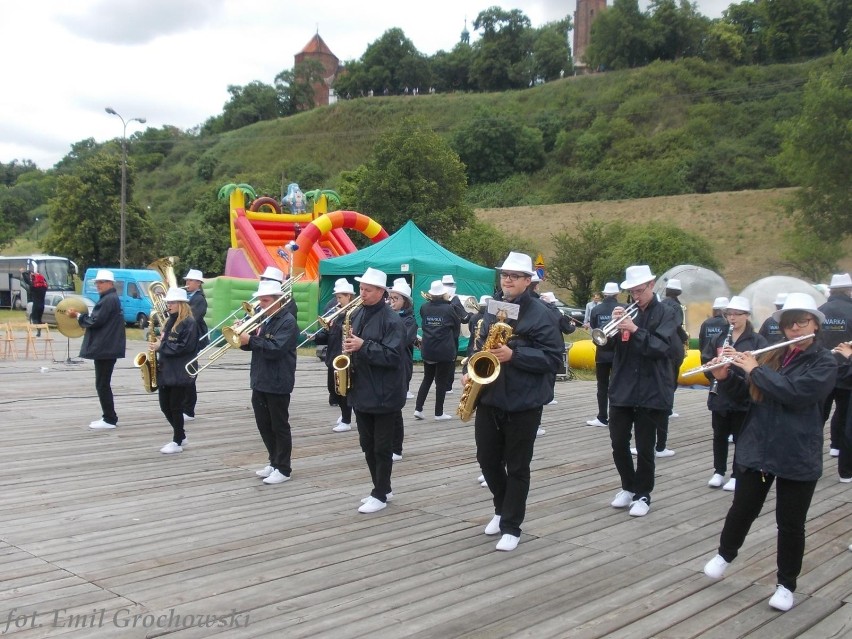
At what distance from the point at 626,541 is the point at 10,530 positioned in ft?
14.6

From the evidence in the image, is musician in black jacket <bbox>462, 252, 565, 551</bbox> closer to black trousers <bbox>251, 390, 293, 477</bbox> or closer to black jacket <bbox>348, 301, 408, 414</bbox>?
black jacket <bbox>348, 301, 408, 414</bbox>

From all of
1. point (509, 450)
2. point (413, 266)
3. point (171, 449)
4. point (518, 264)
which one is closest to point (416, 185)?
point (413, 266)

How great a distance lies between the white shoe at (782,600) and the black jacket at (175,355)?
589 cm

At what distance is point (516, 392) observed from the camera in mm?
5281

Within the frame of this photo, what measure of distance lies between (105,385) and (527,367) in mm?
6016

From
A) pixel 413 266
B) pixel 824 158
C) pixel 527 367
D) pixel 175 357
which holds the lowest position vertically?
pixel 175 357

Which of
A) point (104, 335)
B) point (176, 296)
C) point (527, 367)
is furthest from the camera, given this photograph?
point (104, 335)

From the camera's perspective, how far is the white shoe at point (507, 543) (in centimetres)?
541

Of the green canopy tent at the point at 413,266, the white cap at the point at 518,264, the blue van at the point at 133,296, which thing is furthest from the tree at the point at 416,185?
the white cap at the point at 518,264

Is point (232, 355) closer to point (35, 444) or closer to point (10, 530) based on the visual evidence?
point (35, 444)

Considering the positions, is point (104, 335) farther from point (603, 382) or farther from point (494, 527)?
point (603, 382)

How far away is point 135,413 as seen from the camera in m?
10.6

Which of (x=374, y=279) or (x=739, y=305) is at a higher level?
(x=374, y=279)

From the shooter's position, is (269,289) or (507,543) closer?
(507,543)
